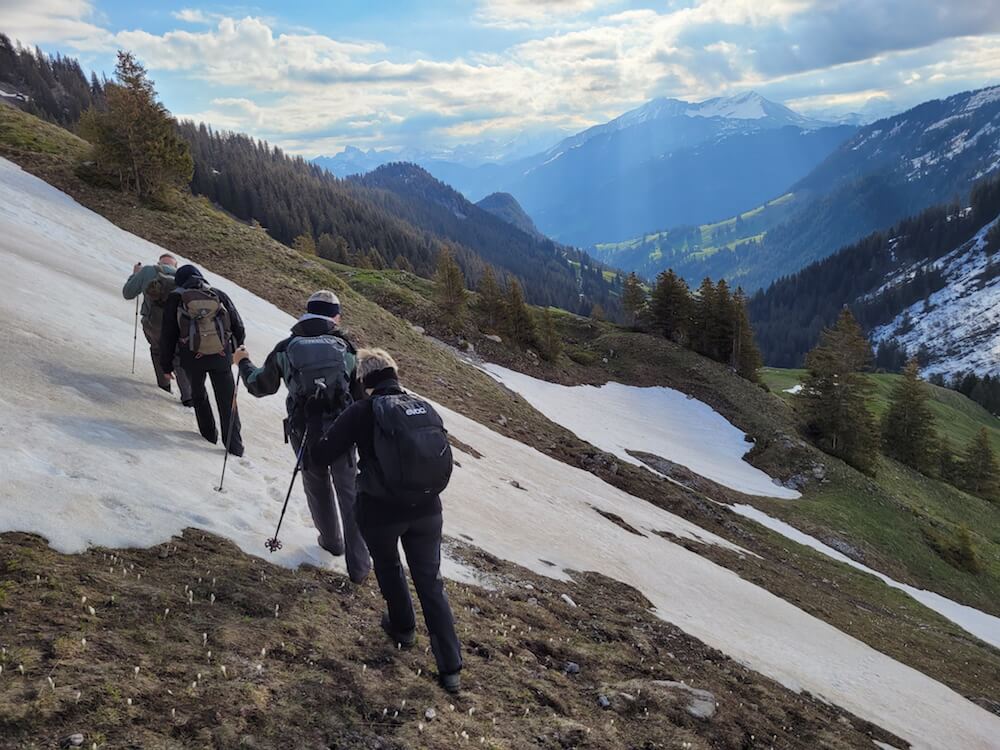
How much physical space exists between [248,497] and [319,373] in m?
3.41

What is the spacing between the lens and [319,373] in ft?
24.4

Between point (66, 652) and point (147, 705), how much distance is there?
0.92 m

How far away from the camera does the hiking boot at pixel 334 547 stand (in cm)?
866

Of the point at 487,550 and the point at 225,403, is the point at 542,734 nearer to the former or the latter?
the point at 487,550

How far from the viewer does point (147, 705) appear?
484cm

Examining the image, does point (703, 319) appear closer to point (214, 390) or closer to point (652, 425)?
point (652, 425)

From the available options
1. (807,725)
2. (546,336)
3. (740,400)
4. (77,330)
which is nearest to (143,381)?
(77,330)

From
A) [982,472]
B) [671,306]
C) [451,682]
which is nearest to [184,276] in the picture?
[451,682]

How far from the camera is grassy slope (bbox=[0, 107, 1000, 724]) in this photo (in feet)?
63.6

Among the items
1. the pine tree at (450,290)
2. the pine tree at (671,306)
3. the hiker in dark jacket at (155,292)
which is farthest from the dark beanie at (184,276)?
the pine tree at (671,306)

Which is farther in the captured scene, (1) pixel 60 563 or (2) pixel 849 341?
(2) pixel 849 341

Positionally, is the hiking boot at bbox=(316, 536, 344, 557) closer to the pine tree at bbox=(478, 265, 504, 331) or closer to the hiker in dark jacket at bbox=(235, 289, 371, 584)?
the hiker in dark jacket at bbox=(235, 289, 371, 584)

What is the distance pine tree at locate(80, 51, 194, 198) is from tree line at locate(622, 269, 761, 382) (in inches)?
1953

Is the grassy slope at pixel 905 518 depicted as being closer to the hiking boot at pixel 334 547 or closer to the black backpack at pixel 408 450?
the hiking boot at pixel 334 547
